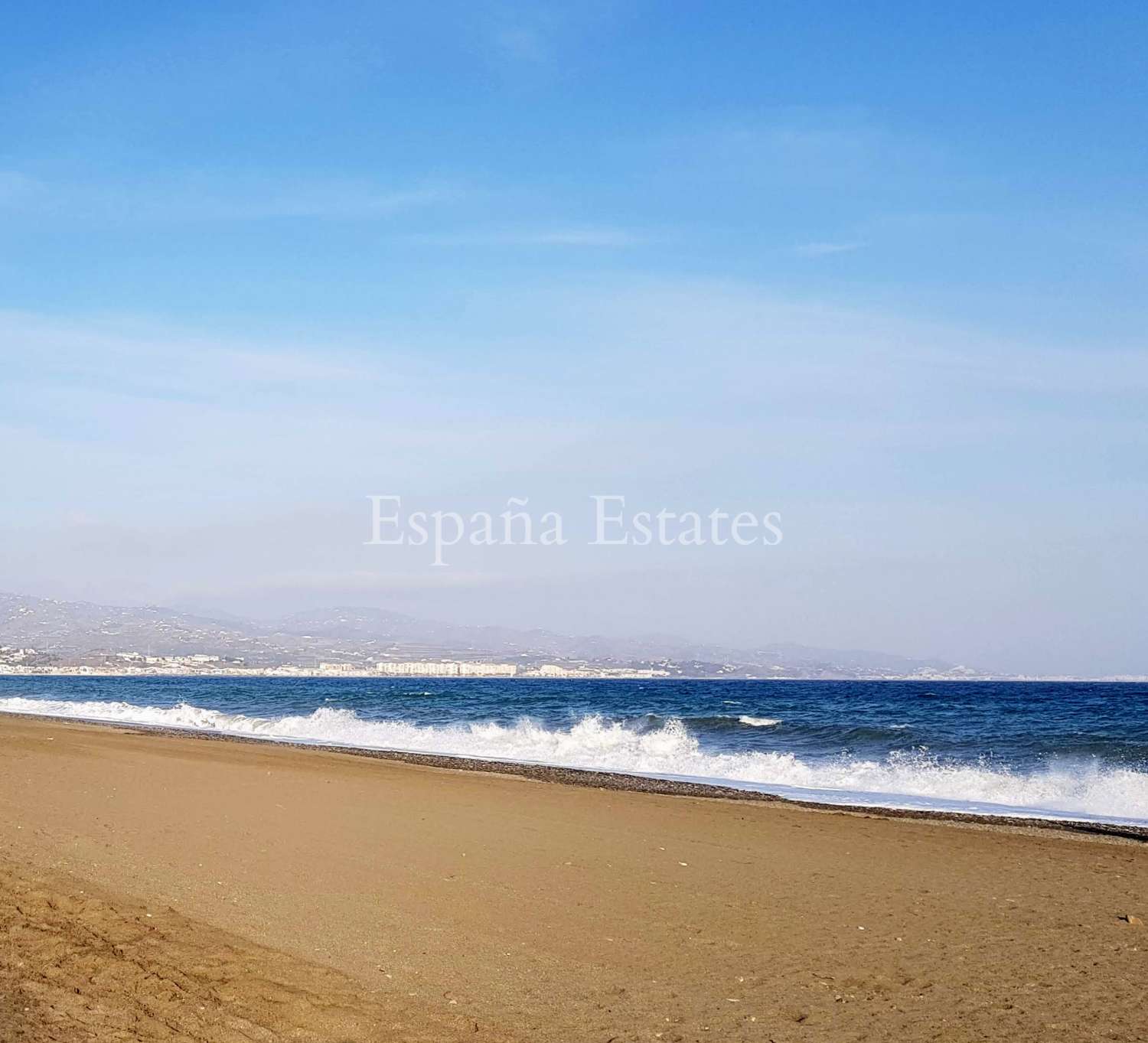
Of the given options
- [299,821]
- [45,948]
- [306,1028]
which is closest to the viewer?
[306,1028]

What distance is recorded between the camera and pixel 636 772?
27766 millimetres

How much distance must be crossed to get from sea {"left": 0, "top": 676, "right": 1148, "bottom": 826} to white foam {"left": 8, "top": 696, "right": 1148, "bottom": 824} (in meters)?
0.08

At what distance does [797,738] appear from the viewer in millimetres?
38781

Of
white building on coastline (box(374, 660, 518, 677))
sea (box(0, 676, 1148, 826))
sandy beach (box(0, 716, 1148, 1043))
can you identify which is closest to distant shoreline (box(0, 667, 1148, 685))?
white building on coastline (box(374, 660, 518, 677))

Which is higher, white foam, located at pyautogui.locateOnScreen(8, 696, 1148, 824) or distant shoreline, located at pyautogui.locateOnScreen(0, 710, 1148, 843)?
distant shoreline, located at pyautogui.locateOnScreen(0, 710, 1148, 843)

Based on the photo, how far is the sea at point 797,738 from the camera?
24.0m

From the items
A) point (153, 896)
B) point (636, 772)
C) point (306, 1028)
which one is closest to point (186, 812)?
point (153, 896)

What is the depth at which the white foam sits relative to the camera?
74.1 feet

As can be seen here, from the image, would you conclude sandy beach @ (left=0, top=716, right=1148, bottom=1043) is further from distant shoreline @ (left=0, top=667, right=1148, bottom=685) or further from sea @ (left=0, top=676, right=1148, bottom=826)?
distant shoreline @ (left=0, top=667, right=1148, bottom=685)

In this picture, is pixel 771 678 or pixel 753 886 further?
pixel 771 678

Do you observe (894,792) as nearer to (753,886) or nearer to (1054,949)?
(753,886)

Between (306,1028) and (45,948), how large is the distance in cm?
202

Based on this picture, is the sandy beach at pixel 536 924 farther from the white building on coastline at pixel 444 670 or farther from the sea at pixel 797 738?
the white building on coastline at pixel 444 670

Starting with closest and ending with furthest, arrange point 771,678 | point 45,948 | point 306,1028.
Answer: point 306,1028
point 45,948
point 771,678
